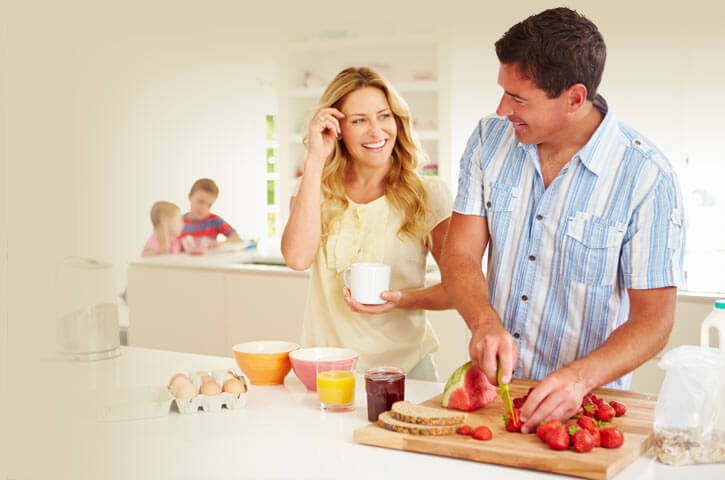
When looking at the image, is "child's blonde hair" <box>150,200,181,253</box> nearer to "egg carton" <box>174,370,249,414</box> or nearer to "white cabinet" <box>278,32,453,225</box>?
"white cabinet" <box>278,32,453,225</box>

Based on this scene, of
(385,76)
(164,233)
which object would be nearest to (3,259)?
(164,233)

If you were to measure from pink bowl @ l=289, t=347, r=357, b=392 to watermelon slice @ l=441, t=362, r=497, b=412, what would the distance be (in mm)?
239

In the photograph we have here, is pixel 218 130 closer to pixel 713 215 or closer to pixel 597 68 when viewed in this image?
pixel 713 215

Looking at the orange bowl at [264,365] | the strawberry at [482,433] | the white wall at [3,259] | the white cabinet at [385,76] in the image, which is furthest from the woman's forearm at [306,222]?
the white cabinet at [385,76]

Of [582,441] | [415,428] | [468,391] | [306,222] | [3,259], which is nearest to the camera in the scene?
[3,259]

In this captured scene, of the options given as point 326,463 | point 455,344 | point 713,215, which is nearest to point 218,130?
point 455,344

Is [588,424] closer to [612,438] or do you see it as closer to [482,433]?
[612,438]

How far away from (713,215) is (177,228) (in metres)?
2.80

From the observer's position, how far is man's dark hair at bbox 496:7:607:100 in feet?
4.88

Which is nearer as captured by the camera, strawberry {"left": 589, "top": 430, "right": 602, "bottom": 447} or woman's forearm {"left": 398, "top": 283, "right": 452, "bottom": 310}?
strawberry {"left": 589, "top": 430, "right": 602, "bottom": 447}

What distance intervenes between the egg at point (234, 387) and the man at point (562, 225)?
1.57 feet

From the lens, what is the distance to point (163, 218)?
3945 mm

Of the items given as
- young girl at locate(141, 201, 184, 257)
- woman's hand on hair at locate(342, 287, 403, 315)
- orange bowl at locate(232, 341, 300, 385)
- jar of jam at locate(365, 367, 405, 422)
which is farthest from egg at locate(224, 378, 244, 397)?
young girl at locate(141, 201, 184, 257)

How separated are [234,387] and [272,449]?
26 cm
